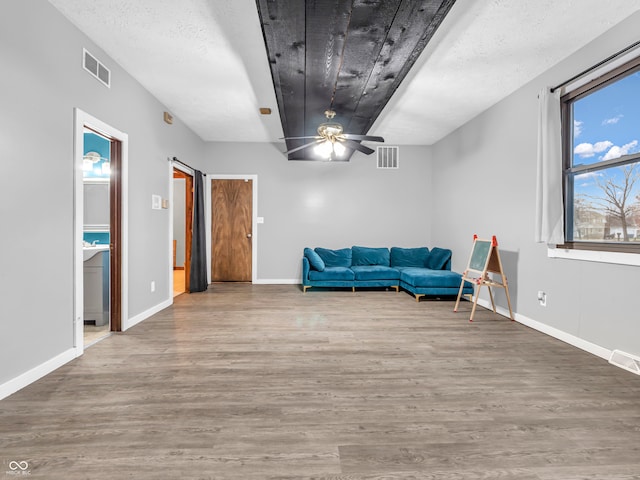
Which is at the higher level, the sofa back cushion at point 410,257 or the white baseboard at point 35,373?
the sofa back cushion at point 410,257

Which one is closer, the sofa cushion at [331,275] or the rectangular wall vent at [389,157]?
the sofa cushion at [331,275]

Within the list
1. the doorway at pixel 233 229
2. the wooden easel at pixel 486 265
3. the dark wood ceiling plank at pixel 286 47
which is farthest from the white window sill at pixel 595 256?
the doorway at pixel 233 229

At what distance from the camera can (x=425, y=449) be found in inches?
64.7

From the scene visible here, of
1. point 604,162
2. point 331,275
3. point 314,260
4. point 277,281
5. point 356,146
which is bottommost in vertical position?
point 277,281

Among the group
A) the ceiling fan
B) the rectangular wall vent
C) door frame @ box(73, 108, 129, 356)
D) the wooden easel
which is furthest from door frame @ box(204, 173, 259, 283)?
the wooden easel

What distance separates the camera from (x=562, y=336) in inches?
133

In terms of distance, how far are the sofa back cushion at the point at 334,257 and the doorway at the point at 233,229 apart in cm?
141

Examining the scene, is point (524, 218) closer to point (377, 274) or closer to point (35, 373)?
point (377, 274)

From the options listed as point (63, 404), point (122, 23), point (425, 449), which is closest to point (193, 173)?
point (122, 23)

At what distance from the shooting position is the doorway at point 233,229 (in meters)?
6.79

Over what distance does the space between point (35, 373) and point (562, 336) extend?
15.1 feet

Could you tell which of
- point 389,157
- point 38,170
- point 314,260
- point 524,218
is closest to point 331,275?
point 314,260

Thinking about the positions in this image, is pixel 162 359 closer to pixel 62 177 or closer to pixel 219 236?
pixel 62 177

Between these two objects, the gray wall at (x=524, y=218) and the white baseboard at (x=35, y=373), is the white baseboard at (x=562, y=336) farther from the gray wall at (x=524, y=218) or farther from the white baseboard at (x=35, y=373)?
the white baseboard at (x=35, y=373)
